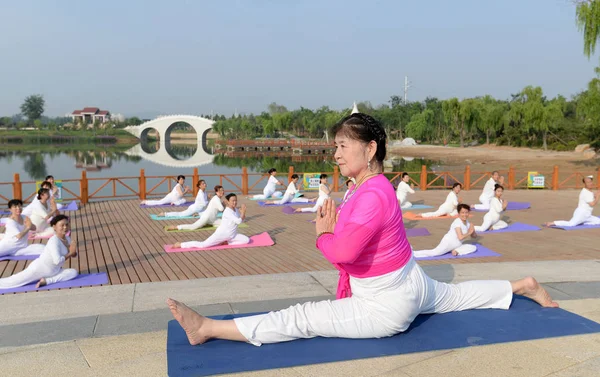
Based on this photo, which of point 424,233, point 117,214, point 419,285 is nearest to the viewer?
point 419,285

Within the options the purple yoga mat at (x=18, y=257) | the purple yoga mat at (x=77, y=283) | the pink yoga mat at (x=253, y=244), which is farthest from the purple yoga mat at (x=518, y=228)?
the purple yoga mat at (x=18, y=257)

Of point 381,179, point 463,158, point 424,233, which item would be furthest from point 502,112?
point 381,179

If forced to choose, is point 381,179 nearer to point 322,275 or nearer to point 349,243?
point 349,243

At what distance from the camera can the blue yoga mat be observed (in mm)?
3125

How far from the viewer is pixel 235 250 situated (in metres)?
8.45

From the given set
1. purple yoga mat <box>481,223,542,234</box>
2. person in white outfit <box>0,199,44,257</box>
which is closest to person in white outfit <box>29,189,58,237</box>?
person in white outfit <box>0,199,44,257</box>

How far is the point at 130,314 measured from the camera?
458 cm

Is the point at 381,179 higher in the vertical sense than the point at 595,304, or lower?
higher

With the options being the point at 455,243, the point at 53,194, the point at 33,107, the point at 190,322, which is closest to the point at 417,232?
the point at 455,243

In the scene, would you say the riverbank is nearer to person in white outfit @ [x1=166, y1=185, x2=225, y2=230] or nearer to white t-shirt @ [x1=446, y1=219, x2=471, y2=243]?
white t-shirt @ [x1=446, y1=219, x2=471, y2=243]

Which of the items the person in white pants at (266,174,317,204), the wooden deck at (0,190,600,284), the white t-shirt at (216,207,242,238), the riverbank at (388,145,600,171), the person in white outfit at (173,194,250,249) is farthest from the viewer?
the riverbank at (388,145,600,171)

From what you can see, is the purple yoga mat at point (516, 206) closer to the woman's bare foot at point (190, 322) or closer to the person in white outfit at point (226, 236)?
the person in white outfit at point (226, 236)

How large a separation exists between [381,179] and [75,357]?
244cm

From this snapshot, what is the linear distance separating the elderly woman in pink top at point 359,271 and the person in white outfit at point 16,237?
556 centimetres
